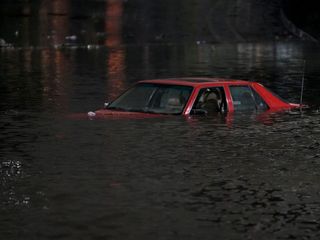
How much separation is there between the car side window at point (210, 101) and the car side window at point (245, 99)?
10.0 inches

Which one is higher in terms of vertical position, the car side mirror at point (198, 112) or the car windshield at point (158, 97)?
the car windshield at point (158, 97)

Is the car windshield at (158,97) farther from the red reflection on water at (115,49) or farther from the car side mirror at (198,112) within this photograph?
the red reflection on water at (115,49)

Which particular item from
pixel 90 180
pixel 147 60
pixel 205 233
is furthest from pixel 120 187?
pixel 147 60

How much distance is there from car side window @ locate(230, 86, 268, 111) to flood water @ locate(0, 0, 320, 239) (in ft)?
1.05

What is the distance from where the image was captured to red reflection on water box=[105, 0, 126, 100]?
40.7 metres

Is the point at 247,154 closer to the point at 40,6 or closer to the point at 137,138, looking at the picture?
the point at 137,138

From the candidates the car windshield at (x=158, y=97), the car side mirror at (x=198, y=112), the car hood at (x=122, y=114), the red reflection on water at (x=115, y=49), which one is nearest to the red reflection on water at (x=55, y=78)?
the red reflection on water at (x=115, y=49)

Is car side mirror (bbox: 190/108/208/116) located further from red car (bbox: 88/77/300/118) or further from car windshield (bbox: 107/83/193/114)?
car windshield (bbox: 107/83/193/114)

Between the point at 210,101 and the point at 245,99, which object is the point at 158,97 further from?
the point at 245,99

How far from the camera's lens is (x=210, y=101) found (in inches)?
910

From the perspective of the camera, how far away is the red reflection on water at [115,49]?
134ft

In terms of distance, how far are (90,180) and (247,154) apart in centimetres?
389

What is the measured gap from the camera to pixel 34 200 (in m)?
14.1

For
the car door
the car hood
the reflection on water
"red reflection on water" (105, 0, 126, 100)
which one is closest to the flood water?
the reflection on water
